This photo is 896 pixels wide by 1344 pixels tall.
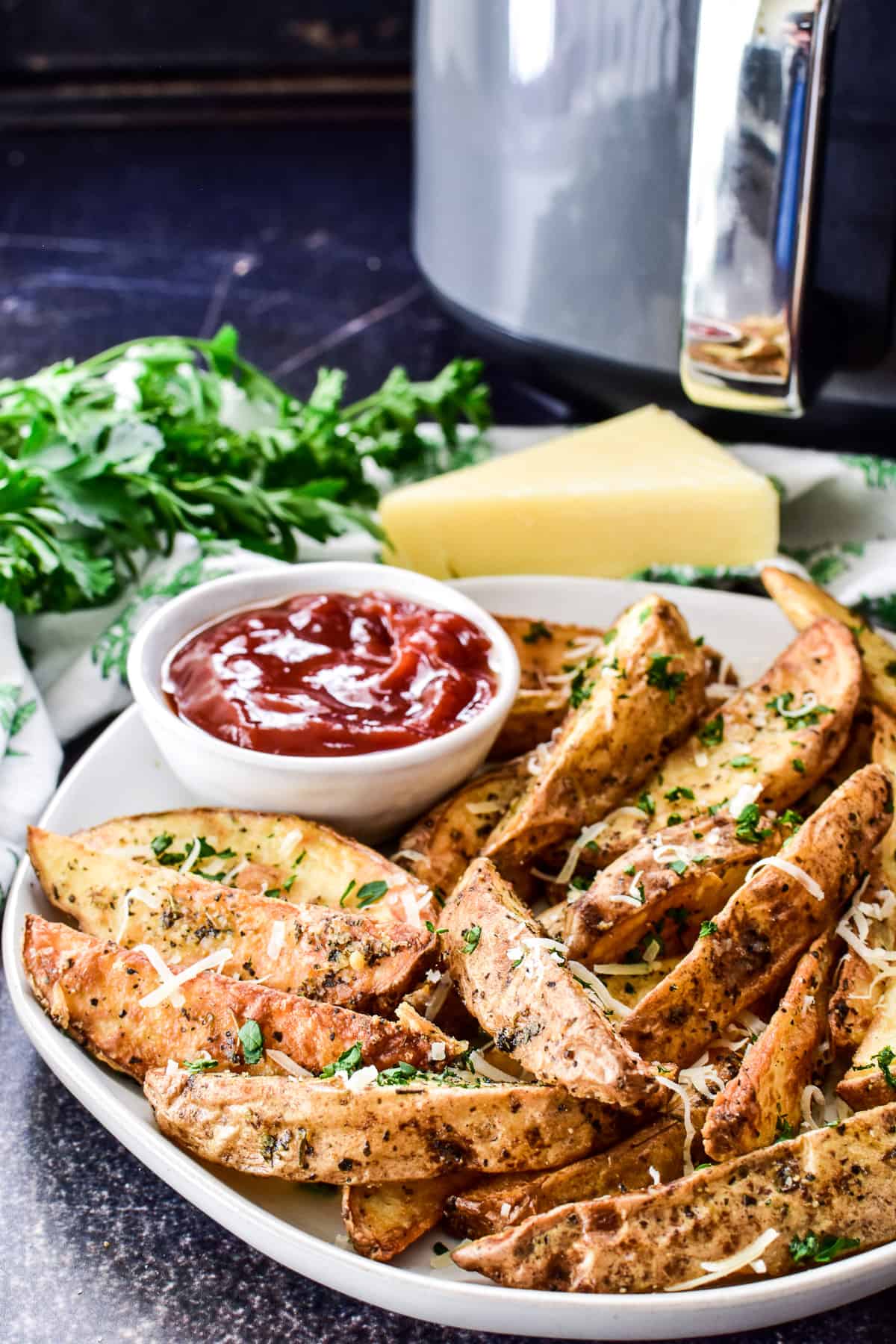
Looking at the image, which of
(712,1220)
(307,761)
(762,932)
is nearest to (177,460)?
(307,761)

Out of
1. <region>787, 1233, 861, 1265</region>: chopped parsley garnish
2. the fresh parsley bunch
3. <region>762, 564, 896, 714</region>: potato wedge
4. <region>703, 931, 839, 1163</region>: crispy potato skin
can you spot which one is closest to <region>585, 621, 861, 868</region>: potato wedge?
<region>762, 564, 896, 714</region>: potato wedge

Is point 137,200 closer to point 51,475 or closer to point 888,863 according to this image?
point 51,475

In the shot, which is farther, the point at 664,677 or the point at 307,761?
the point at 664,677

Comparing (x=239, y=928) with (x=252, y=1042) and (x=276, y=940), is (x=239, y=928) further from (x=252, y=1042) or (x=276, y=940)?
(x=252, y=1042)

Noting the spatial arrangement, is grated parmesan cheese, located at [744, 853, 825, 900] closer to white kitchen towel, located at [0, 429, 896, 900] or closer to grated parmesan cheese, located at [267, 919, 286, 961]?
grated parmesan cheese, located at [267, 919, 286, 961]

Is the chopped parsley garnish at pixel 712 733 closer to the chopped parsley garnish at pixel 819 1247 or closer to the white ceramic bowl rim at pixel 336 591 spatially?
the white ceramic bowl rim at pixel 336 591

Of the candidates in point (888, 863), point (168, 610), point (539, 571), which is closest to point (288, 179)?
point (539, 571)

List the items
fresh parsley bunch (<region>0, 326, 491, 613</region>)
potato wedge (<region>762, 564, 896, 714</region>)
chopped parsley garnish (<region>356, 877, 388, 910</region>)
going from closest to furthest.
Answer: chopped parsley garnish (<region>356, 877, 388, 910</region>) < potato wedge (<region>762, 564, 896, 714</region>) < fresh parsley bunch (<region>0, 326, 491, 613</region>)
